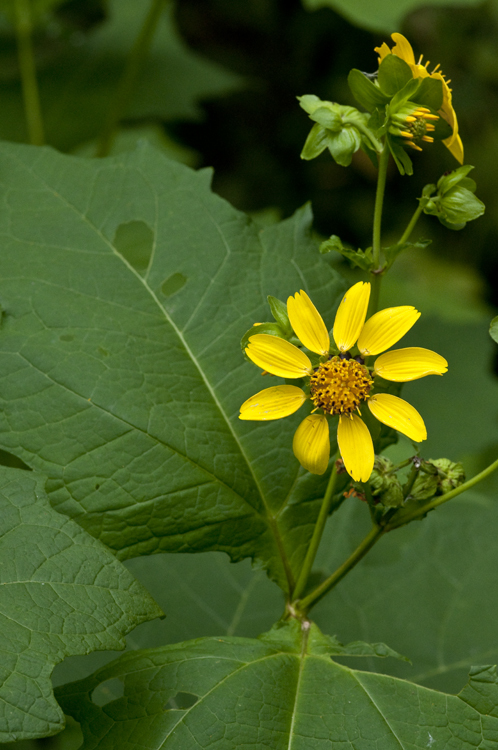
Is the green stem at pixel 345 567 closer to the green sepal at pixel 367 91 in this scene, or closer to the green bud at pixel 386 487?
the green bud at pixel 386 487

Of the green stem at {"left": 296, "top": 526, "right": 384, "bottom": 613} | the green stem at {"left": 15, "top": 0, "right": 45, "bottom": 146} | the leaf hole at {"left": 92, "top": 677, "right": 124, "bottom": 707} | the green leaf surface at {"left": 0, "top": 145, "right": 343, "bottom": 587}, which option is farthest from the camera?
the green stem at {"left": 15, "top": 0, "right": 45, "bottom": 146}

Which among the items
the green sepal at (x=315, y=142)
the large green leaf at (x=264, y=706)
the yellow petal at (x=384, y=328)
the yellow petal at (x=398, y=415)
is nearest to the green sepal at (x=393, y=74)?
the green sepal at (x=315, y=142)

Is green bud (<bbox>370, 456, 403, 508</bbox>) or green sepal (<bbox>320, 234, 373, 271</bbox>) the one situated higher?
green sepal (<bbox>320, 234, 373, 271</bbox>)

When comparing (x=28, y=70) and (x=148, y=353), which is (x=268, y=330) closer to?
(x=148, y=353)

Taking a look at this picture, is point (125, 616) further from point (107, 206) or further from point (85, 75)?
point (85, 75)

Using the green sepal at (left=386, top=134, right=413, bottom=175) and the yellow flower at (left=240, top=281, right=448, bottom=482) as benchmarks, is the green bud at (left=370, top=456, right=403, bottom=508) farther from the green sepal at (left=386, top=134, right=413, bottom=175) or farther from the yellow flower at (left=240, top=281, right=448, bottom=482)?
the green sepal at (left=386, top=134, right=413, bottom=175)

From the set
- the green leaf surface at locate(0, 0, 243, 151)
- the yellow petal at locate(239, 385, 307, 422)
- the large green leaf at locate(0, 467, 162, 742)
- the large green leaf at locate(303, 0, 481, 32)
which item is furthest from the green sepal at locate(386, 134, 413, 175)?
the green leaf surface at locate(0, 0, 243, 151)

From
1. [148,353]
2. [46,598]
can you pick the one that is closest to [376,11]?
[148,353]
